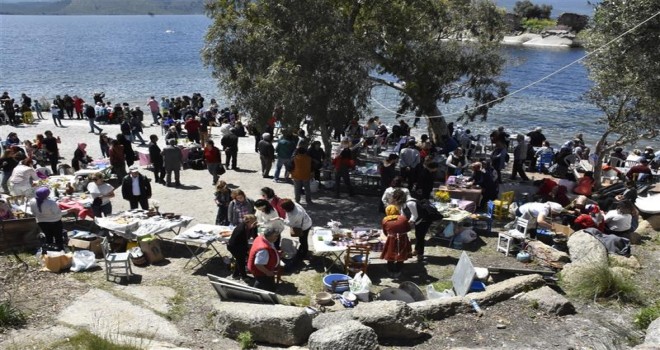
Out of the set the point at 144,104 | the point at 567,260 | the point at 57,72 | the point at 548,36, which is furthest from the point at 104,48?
the point at 567,260

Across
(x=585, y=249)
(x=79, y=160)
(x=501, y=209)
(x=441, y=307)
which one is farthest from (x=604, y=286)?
(x=79, y=160)

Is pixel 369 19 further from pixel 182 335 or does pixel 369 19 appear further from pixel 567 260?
pixel 182 335

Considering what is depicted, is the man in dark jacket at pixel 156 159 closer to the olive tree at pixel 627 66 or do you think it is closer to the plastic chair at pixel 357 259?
the plastic chair at pixel 357 259

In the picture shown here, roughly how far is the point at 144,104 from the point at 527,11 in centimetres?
8800

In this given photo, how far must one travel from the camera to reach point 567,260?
1091cm

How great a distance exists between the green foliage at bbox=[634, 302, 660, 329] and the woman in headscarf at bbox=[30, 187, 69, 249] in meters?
10.0

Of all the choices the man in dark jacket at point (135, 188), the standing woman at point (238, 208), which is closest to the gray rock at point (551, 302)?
the standing woman at point (238, 208)

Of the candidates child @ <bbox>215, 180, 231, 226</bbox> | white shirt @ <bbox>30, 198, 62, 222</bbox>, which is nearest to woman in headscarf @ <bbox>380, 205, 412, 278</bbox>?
child @ <bbox>215, 180, 231, 226</bbox>

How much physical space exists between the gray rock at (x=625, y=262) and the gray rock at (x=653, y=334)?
3.02 metres

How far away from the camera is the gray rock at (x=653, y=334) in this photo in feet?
23.5

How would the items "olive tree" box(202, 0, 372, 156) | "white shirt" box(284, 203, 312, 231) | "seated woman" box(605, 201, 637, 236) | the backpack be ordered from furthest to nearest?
"olive tree" box(202, 0, 372, 156)
"seated woman" box(605, 201, 637, 236)
the backpack
"white shirt" box(284, 203, 312, 231)

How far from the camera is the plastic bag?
1033 cm

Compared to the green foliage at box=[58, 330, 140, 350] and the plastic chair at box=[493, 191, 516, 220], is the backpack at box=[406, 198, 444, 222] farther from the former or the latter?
the green foliage at box=[58, 330, 140, 350]

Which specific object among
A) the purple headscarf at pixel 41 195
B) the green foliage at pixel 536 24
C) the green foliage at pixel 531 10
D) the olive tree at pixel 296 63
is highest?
the green foliage at pixel 531 10
